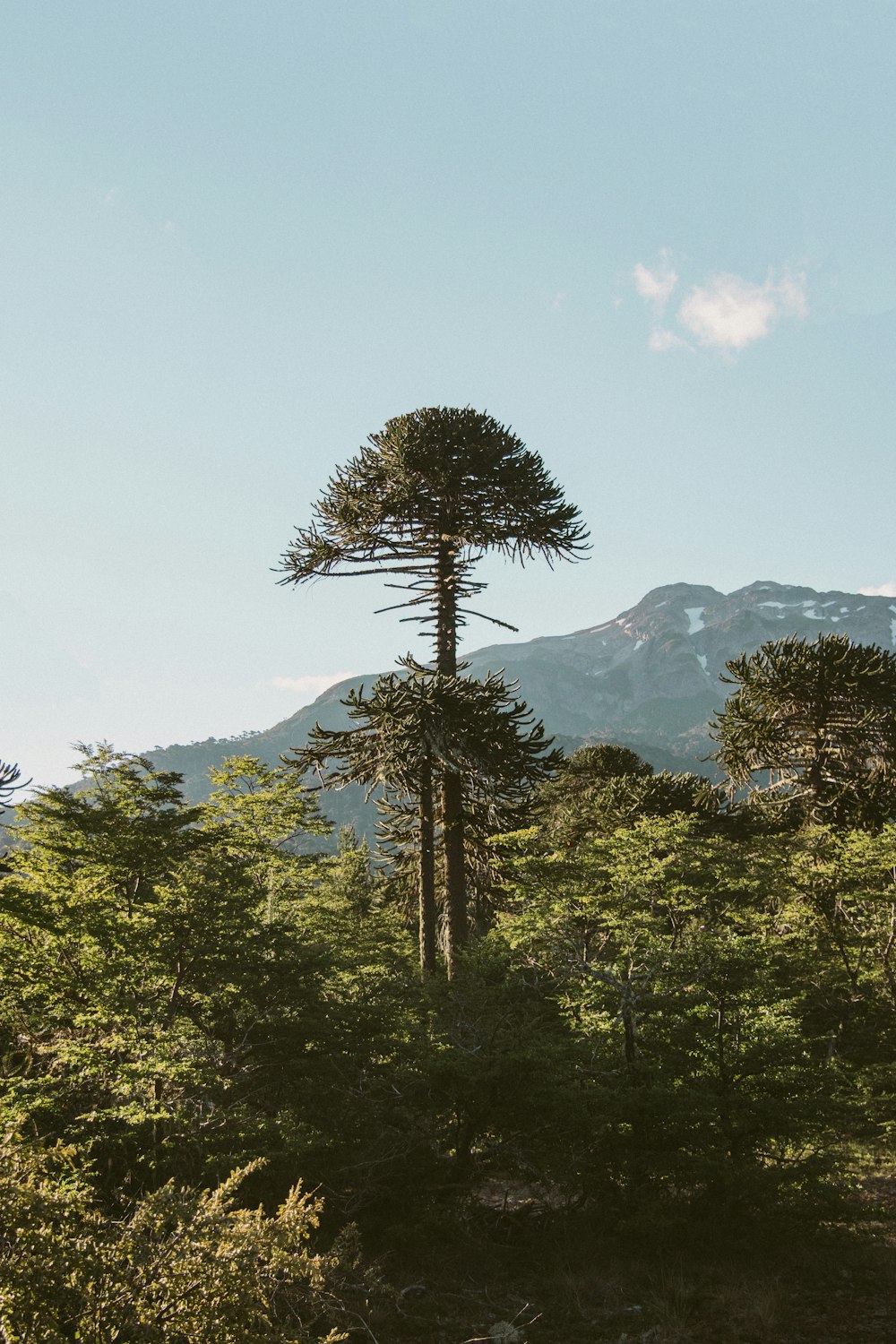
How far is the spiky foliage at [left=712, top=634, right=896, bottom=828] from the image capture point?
18.7 meters

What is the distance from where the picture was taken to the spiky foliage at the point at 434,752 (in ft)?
50.7

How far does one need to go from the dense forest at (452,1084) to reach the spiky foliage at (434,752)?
0.08m

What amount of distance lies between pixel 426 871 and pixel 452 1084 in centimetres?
581

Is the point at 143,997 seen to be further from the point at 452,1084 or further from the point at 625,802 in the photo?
the point at 625,802

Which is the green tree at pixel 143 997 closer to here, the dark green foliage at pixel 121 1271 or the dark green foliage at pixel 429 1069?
the dark green foliage at pixel 429 1069

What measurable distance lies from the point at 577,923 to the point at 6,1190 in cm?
1197

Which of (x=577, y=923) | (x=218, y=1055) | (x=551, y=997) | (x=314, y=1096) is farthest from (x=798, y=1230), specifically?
(x=218, y=1055)

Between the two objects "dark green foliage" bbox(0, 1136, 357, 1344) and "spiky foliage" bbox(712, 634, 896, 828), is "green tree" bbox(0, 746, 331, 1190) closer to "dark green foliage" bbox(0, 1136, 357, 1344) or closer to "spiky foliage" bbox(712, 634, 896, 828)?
"dark green foliage" bbox(0, 1136, 357, 1344)

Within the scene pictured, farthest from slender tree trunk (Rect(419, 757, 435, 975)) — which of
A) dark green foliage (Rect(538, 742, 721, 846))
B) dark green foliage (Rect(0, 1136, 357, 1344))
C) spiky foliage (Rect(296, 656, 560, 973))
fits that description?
dark green foliage (Rect(0, 1136, 357, 1344))

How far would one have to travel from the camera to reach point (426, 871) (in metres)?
16.5

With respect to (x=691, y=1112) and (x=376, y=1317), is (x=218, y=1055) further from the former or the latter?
(x=691, y=1112)

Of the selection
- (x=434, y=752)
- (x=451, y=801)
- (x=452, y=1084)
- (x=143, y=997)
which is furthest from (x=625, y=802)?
(x=143, y=997)

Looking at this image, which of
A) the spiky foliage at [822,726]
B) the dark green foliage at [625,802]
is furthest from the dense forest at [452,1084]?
the dark green foliage at [625,802]

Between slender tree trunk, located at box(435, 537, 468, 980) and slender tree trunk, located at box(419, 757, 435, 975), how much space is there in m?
0.33
